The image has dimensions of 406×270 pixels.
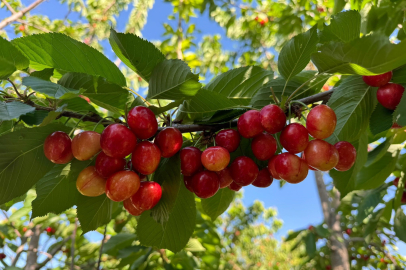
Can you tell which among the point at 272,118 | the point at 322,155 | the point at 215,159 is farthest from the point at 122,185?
the point at 322,155

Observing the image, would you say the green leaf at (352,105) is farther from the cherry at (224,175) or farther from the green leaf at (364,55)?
the cherry at (224,175)

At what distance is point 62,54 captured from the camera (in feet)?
3.38

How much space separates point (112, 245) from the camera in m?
2.52

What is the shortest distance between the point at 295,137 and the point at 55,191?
97 centimetres

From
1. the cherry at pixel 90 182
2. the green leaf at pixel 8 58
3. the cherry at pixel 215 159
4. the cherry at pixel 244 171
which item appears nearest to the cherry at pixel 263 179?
the cherry at pixel 244 171

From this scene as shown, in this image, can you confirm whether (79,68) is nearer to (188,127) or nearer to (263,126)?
(188,127)

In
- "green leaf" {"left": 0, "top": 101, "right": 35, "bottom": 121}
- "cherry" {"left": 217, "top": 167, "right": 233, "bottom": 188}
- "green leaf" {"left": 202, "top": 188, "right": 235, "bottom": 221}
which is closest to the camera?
"green leaf" {"left": 0, "top": 101, "right": 35, "bottom": 121}

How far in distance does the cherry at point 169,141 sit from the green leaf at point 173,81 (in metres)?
0.14

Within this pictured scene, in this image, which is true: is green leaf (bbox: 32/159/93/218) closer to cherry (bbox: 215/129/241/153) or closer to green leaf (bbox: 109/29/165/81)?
green leaf (bbox: 109/29/165/81)

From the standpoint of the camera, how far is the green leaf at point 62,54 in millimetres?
1009

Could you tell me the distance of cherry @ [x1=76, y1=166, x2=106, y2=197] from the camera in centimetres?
97

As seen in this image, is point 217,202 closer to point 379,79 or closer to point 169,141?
point 169,141

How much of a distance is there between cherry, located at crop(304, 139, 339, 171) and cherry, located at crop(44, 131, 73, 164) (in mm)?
822

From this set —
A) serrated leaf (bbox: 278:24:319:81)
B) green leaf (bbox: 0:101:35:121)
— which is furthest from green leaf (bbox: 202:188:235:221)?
green leaf (bbox: 0:101:35:121)
